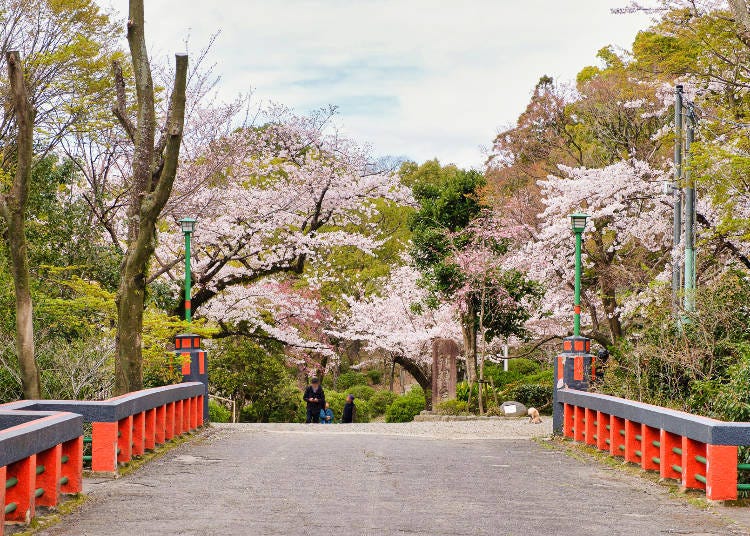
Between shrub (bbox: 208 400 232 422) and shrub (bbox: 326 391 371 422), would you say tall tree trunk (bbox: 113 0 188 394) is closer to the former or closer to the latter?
shrub (bbox: 208 400 232 422)

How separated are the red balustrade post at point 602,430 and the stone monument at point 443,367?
18936mm

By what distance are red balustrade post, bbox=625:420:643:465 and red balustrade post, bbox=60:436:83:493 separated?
22.4ft

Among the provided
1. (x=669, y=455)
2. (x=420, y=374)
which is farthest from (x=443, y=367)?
(x=669, y=455)

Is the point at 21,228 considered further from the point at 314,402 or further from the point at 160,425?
the point at 314,402

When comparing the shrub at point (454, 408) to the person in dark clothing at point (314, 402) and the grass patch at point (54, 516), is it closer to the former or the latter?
the person in dark clothing at point (314, 402)

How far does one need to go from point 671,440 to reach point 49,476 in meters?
6.60

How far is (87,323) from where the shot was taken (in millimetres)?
20375

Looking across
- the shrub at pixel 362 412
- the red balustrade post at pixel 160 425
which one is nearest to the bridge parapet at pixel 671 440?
the red balustrade post at pixel 160 425

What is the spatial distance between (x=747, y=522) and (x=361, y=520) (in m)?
3.38

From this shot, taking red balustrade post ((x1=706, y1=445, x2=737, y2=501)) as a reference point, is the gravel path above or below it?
below

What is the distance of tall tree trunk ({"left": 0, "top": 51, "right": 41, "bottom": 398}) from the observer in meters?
15.0

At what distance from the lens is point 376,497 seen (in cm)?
927

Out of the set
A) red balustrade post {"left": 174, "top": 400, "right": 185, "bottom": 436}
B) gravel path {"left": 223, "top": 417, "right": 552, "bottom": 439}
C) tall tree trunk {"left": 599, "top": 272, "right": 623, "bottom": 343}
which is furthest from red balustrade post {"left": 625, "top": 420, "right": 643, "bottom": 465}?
tall tree trunk {"left": 599, "top": 272, "right": 623, "bottom": 343}

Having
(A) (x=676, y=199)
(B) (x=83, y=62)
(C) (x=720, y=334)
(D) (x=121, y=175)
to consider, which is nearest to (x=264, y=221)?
(D) (x=121, y=175)
